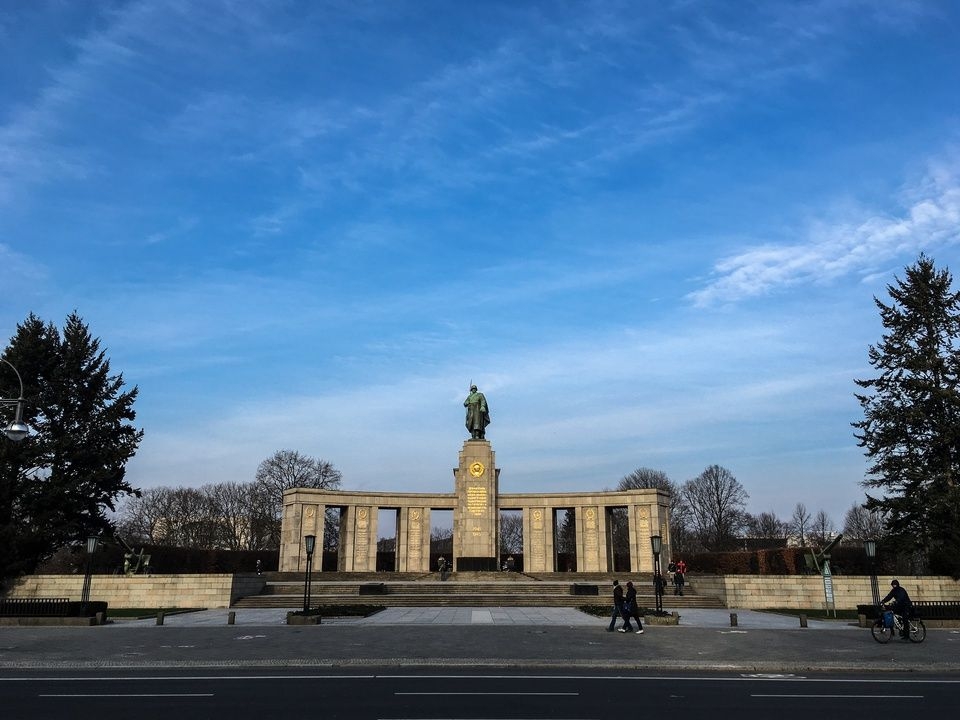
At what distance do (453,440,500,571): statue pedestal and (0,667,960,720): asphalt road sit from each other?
34.3 metres

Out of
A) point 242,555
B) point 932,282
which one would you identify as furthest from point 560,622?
point 242,555

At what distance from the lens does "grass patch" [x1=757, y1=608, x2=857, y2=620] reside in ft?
92.6

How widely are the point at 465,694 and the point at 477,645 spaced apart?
6808 millimetres

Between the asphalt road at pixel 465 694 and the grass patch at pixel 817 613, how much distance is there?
14689 mm

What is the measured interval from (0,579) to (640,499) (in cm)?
3675

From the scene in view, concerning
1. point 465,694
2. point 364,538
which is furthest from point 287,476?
point 465,694

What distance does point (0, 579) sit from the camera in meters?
34.4

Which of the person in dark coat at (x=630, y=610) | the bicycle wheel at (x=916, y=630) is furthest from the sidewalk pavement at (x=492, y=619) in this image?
the bicycle wheel at (x=916, y=630)

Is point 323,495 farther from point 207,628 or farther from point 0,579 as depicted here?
point 207,628

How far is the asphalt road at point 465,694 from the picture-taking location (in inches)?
407

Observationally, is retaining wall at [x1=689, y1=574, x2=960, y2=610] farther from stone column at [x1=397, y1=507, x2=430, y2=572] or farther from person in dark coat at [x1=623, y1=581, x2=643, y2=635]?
stone column at [x1=397, y1=507, x2=430, y2=572]

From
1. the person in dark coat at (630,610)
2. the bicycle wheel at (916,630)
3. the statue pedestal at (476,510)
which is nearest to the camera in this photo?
the bicycle wheel at (916,630)

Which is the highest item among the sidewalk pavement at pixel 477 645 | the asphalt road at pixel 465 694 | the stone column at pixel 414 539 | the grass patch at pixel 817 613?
the stone column at pixel 414 539

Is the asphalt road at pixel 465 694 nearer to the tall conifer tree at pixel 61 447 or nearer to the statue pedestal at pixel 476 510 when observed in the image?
the tall conifer tree at pixel 61 447
